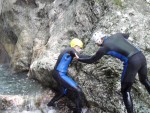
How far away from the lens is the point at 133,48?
7012 mm

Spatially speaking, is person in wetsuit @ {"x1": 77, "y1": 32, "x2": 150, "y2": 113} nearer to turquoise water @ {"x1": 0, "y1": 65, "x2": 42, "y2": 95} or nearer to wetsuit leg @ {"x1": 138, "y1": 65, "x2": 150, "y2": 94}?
wetsuit leg @ {"x1": 138, "y1": 65, "x2": 150, "y2": 94}

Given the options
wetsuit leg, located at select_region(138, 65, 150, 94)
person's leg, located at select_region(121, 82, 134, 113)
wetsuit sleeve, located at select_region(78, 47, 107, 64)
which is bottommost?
person's leg, located at select_region(121, 82, 134, 113)

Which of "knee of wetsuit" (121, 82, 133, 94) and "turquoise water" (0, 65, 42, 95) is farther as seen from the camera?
"turquoise water" (0, 65, 42, 95)

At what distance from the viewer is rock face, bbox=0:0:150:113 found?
799 cm

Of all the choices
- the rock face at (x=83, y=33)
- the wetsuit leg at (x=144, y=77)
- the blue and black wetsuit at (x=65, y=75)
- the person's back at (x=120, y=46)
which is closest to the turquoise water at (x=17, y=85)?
the rock face at (x=83, y=33)

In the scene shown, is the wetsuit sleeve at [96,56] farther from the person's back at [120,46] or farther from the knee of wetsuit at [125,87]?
the knee of wetsuit at [125,87]

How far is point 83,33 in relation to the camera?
10.2m

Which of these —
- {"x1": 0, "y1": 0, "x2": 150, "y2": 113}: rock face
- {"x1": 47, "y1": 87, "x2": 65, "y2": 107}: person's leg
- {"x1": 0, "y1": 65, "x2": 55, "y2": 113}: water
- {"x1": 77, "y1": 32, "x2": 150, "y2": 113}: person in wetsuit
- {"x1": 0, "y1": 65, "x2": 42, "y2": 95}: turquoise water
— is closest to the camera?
{"x1": 77, "y1": 32, "x2": 150, "y2": 113}: person in wetsuit

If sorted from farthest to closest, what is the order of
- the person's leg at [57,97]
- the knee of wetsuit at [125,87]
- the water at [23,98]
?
the water at [23,98]
the person's leg at [57,97]
the knee of wetsuit at [125,87]

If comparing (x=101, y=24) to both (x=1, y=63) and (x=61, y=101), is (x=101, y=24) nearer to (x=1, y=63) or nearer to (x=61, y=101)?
(x=61, y=101)

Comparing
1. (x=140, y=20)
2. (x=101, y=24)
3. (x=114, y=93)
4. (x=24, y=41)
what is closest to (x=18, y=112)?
(x=114, y=93)

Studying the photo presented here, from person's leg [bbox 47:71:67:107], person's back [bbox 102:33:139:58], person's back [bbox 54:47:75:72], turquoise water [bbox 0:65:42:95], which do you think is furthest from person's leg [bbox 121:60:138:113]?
turquoise water [bbox 0:65:42:95]

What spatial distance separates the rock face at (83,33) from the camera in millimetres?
7992

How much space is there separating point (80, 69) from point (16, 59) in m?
5.86
